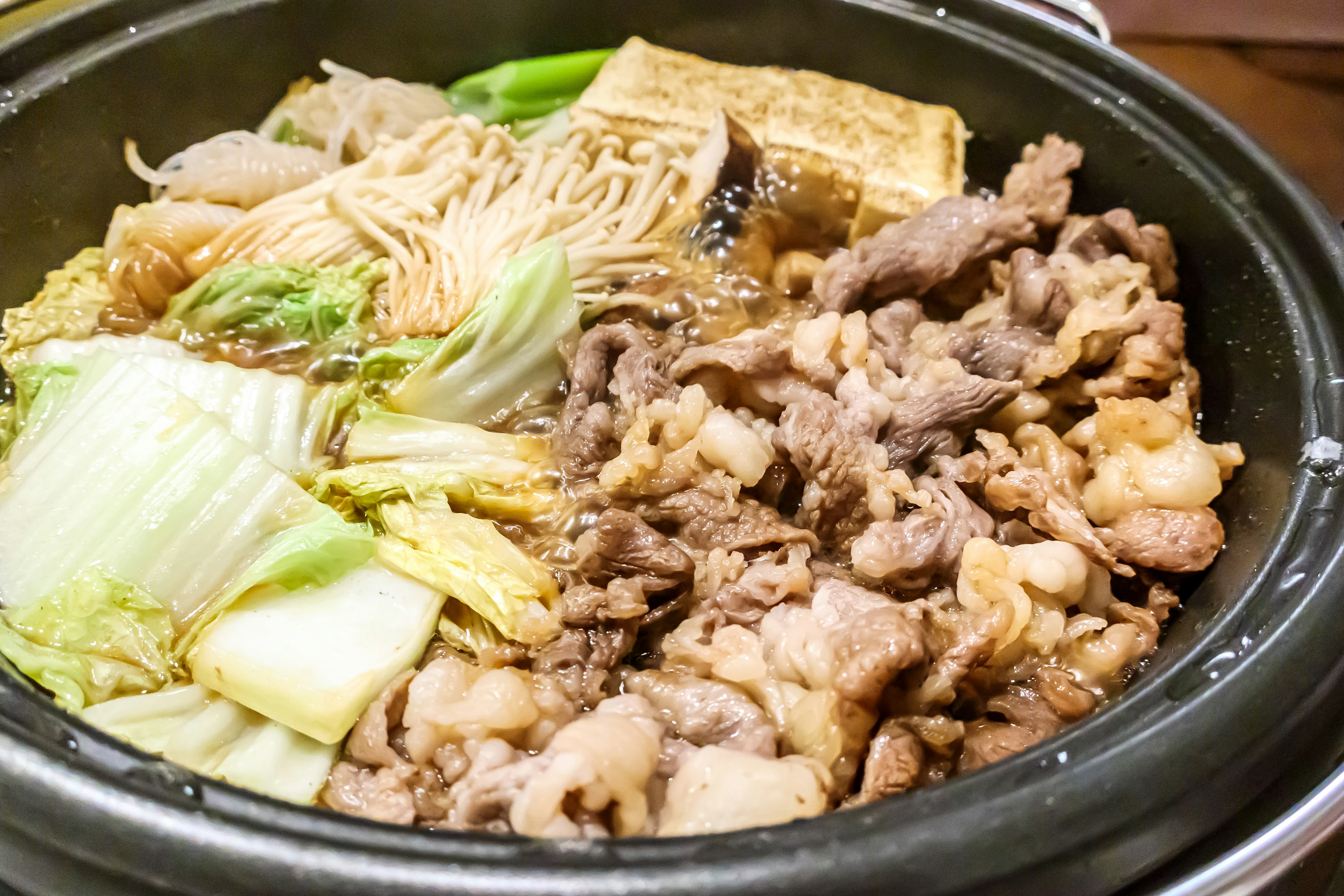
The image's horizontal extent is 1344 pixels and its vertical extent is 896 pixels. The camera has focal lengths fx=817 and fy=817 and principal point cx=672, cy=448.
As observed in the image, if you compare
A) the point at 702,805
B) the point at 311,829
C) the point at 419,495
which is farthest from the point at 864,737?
the point at 419,495

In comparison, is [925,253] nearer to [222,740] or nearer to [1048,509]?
[1048,509]

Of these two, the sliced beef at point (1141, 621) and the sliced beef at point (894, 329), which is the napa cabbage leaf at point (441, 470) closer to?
the sliced beef at point (894, 329)

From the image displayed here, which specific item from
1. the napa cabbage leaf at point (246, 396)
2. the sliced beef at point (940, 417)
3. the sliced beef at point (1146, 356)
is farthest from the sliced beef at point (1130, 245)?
the napa cabbage leaf at point (246, 396)

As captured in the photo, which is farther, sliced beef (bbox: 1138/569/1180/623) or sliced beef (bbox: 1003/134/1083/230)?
sliced beef (bbox: 1003/134/1083/230)

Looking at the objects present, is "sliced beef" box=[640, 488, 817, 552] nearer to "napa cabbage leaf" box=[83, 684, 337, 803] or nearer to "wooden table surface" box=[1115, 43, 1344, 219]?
"napa cabbage leaf" box=[83, 684, 337, 803]

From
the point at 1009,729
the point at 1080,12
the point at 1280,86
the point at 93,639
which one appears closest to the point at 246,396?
the point at 93,639

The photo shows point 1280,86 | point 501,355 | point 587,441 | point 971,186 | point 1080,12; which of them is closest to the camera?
point 587,441

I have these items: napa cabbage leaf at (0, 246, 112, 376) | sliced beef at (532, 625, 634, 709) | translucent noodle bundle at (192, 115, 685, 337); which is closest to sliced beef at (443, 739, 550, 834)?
sliced beef at (532, 625, 634, 709)
